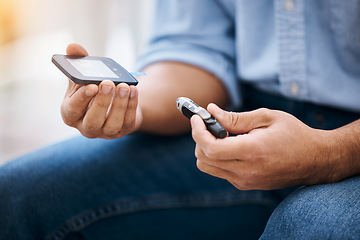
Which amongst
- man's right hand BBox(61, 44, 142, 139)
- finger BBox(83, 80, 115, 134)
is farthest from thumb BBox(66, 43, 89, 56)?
finger BBox(83, 80, 115, 134)

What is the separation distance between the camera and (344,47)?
634 mm

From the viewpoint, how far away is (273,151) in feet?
1.45

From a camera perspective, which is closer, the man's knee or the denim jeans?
the man's knee

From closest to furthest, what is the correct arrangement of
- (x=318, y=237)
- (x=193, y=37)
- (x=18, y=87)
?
(x=318, y=237)
(x=193, y=37)
(x=18, y=87)

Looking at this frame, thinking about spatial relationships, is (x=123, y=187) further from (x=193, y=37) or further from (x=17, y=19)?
(x=17, y=19)

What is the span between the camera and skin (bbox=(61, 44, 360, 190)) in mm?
430

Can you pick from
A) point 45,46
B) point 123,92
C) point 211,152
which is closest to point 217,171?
point 211,152

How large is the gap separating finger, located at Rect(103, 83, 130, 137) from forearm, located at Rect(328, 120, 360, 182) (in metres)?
0.27

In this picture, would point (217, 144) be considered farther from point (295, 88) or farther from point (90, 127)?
point (295, 88)

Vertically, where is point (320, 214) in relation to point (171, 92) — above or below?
below

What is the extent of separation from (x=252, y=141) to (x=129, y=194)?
31 centimetres

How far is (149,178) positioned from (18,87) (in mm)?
1462

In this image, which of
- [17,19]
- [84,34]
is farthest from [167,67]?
[17,19]

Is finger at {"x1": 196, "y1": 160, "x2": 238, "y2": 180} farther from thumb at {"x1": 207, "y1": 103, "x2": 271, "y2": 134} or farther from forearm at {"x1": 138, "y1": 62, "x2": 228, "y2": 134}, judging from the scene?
forearm at {"x1": 138, "y1": 62, "x2": 228, "y2": 134}
